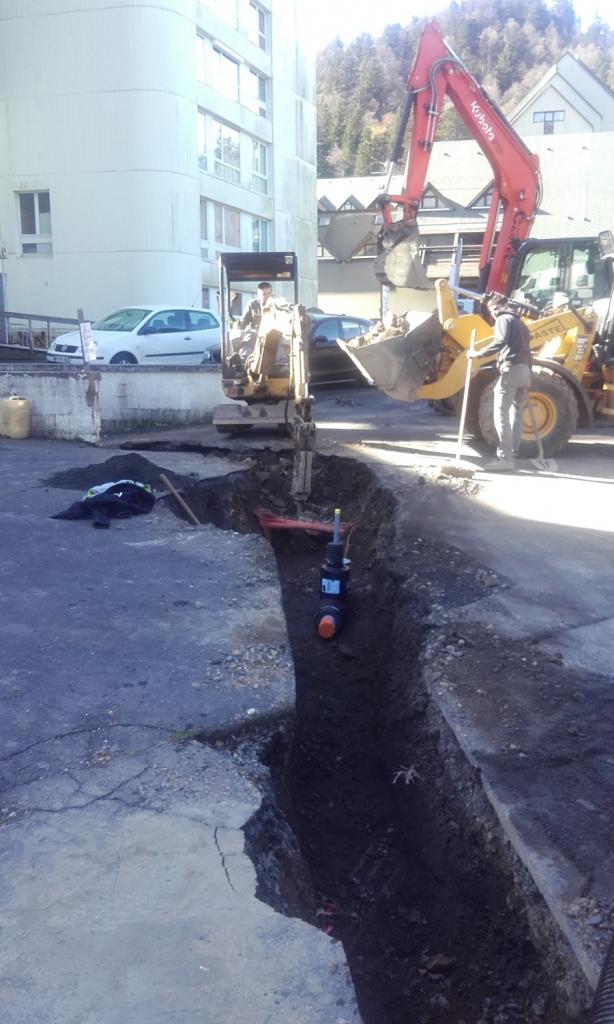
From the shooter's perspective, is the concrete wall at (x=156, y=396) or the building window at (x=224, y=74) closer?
the concrete wall at (x=156, y=396)

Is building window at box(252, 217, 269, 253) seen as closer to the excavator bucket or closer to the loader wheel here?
the excavator bucket

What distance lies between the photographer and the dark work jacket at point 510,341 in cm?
1077

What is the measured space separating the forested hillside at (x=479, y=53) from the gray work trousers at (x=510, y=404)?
75856mm

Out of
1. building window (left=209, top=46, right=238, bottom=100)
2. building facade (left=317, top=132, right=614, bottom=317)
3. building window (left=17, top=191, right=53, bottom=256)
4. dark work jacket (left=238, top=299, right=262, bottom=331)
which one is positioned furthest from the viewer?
building facade (left=317, top=132, right=614, bottom=317)

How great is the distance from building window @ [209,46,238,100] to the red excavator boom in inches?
640

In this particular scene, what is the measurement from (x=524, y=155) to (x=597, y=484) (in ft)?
21.1

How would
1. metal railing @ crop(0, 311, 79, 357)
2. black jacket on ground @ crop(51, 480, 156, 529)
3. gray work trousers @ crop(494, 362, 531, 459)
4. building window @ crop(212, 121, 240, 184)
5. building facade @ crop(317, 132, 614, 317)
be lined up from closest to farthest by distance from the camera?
black jacket on ground @ crop(51, 480, 156, 529), gray work trousers @ crop(494, 362, 531, 459), metal railing @ crop(0, 311, 79, 357), building window @ crop(212, 121, 240, 184), building facade @ crop(317, 132, 614, 317)

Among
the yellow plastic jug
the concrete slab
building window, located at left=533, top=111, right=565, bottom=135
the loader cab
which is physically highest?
building window, located at left=533, top=111, right=565, bottom=135

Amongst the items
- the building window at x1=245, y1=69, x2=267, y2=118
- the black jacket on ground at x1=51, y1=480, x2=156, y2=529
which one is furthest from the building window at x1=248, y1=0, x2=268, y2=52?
the black jacket on ground at x1=51, y1=480, x2=156, y2=529

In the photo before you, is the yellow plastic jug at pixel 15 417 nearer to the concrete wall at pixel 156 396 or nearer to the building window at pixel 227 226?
the concrete wall at pixel 156 396

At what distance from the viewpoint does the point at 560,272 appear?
13.8 metres

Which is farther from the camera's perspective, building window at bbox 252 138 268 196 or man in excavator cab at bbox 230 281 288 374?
building window at bbox 252 138 268 196

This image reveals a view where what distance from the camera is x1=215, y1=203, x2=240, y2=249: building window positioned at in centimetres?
2931

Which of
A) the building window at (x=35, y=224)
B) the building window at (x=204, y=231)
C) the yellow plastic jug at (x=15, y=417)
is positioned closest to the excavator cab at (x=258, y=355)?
the yellow plastic jug at (x=15, y=417)
